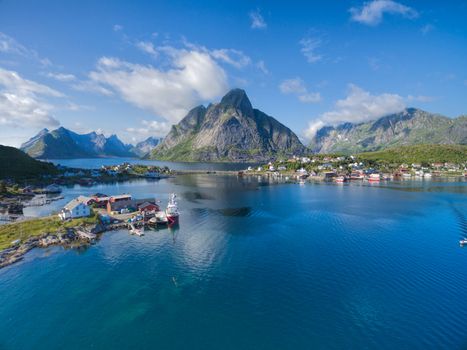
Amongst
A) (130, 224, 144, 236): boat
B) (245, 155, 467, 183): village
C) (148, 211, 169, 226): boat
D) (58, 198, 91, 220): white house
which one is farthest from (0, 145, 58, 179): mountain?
(245, 155, 467, 183): village

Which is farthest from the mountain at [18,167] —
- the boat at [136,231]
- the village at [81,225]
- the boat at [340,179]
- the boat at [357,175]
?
the boat at [357,175]

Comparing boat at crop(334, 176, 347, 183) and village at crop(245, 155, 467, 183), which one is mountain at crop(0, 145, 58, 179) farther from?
boat at crop(334, 176, 347, 183)

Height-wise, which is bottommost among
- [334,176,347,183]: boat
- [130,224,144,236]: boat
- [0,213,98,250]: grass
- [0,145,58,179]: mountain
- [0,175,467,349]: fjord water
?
[0,175,467,349]: fjord water

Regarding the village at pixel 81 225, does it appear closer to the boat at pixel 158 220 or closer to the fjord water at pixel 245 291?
the boat at pixel 158 220

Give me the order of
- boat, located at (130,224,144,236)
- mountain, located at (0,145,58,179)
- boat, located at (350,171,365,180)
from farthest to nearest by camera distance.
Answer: boat, located at (350,171,365,180) < mountain, located at (0,145,58,179) < boat, located at (130,224,144,236)

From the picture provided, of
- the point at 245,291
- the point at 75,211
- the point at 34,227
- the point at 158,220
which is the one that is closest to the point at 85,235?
the point at 34,227

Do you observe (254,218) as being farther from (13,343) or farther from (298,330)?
(13,343)

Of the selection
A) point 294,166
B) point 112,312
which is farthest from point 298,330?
point 294,166
